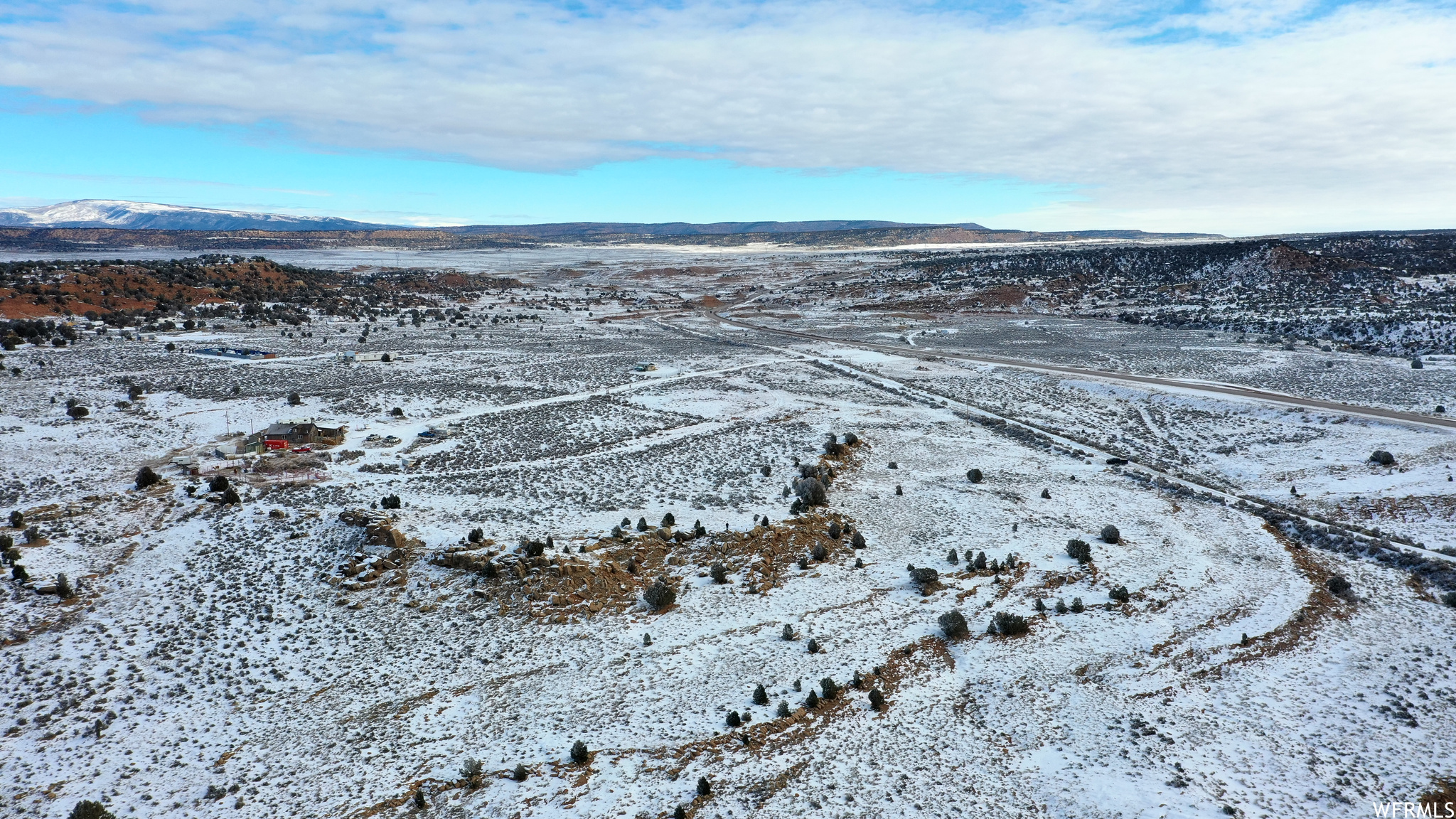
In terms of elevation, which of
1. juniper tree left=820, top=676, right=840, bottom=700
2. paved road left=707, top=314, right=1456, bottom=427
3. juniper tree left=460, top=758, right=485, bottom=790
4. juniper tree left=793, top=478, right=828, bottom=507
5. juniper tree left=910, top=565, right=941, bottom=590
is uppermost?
paved road left=707, top=314, right=1456, bottom=427

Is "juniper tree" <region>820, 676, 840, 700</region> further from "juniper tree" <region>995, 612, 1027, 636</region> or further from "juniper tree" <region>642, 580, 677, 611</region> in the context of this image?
"juniper tree" <region>642, 580, 677, 611</region>

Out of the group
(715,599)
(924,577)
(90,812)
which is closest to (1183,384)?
(924,577)

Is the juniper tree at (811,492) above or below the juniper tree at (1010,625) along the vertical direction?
above

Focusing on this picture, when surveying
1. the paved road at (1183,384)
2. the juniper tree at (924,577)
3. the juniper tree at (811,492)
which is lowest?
the juniper tree at (924,577)

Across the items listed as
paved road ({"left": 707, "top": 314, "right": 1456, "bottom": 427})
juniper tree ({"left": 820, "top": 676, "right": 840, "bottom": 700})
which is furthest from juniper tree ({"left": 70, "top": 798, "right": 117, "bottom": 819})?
paved road ({"left": 707, "top": 314, "right": 1456, "bottom": 427})

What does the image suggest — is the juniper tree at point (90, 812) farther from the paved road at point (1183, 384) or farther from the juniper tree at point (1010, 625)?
the paved road at point (1183, 384)

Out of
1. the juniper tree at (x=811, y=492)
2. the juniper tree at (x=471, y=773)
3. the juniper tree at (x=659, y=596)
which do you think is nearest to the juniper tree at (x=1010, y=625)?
the juniper tree at (x=659, y=596)

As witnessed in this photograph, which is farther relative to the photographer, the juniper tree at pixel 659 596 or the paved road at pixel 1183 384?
the paved road at pixel 1183 384
